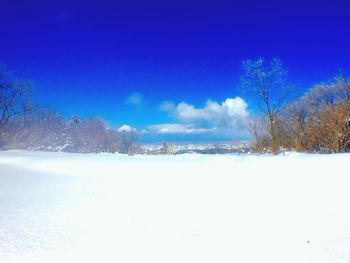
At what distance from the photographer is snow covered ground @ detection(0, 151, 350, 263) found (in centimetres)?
438

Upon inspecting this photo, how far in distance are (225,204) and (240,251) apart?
2.48 m

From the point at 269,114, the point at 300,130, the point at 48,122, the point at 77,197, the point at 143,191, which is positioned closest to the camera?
the point at 77,197

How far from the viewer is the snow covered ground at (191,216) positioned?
4.38m

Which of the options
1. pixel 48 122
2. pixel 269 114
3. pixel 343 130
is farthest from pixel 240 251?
pixel 48 122

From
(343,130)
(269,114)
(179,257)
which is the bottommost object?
(179,257)

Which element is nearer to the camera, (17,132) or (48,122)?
(17,132)

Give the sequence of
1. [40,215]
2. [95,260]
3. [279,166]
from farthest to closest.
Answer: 1. [279,166]
2. [40,215]
3. [95,260]

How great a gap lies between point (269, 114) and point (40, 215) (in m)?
16.1

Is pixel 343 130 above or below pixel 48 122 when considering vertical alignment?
below

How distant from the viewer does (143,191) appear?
28.7ft

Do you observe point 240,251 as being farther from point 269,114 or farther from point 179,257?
point 269,114

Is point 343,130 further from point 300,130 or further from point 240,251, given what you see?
point 240,251

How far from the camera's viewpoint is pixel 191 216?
6.12 m

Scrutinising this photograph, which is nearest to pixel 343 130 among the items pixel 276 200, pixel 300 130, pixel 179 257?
pixel 300 130
